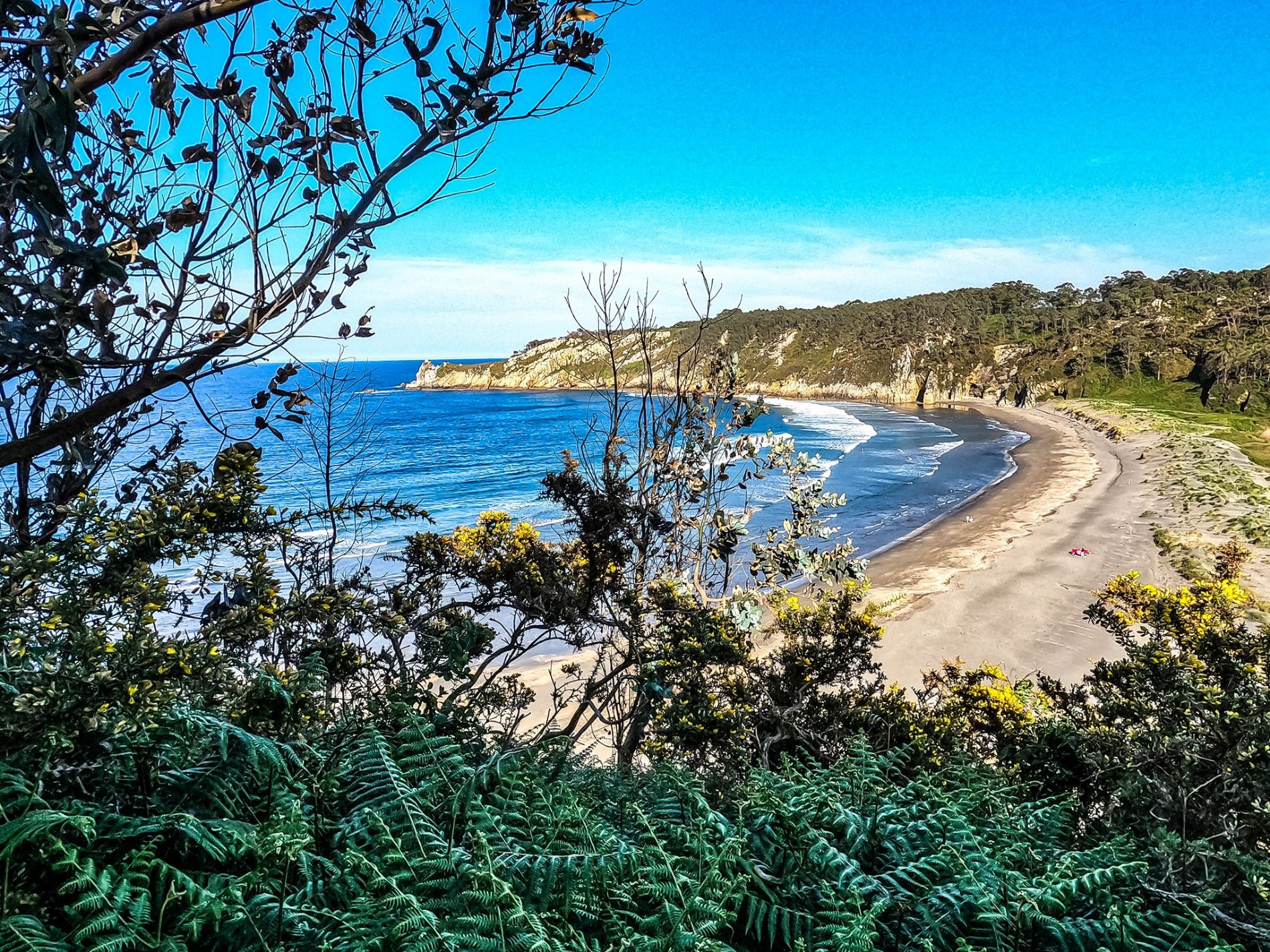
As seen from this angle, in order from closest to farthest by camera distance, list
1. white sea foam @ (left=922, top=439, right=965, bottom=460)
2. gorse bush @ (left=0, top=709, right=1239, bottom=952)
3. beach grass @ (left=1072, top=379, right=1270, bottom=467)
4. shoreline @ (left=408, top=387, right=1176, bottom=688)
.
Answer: gorse bush @ (left=0, top=709, right=1239, bottom=952) → shoreline @ (left=408, top=387, right=1176, bottom=688) → beach grass @ (left=1072, top=379, right=1270, bottom=467) → white sea foam @ (left=922, top=439, right=965, bottom=460)

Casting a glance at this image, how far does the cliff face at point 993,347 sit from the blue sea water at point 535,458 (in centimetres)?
1198

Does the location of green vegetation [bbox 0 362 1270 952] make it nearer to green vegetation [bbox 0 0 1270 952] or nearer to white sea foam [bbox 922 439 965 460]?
green vegetation [bbox 0 0 1270 952]

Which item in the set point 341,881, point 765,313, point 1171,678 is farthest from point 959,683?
point 765,313

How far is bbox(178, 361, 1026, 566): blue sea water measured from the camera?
21.3 metres

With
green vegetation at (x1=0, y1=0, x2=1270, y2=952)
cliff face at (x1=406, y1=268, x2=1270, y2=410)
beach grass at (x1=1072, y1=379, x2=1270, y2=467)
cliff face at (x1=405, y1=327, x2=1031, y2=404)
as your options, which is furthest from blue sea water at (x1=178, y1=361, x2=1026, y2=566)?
cliff face at (x1=406, y1=268, x2=1270, y2=410)

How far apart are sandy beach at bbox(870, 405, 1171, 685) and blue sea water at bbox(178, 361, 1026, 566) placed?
203 cm

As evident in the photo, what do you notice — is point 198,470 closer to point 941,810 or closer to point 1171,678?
point 941,810

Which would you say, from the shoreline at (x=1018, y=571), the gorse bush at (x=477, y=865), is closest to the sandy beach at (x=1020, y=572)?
the shoreline at (x=1018, y=571)

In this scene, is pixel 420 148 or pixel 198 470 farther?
pixel 198 470

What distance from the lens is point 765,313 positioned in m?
116

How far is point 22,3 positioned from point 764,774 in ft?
10.0

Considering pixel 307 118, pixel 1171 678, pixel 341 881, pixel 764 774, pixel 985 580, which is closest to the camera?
pixel 341 881

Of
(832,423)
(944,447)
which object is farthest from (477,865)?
(832,423)

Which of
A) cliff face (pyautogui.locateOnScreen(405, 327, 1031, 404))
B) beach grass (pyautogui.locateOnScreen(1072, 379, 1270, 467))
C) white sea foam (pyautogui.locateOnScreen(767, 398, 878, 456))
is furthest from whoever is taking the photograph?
cliff face (pyautogui.locateOnScreen(405, 327, 1031, 404))
